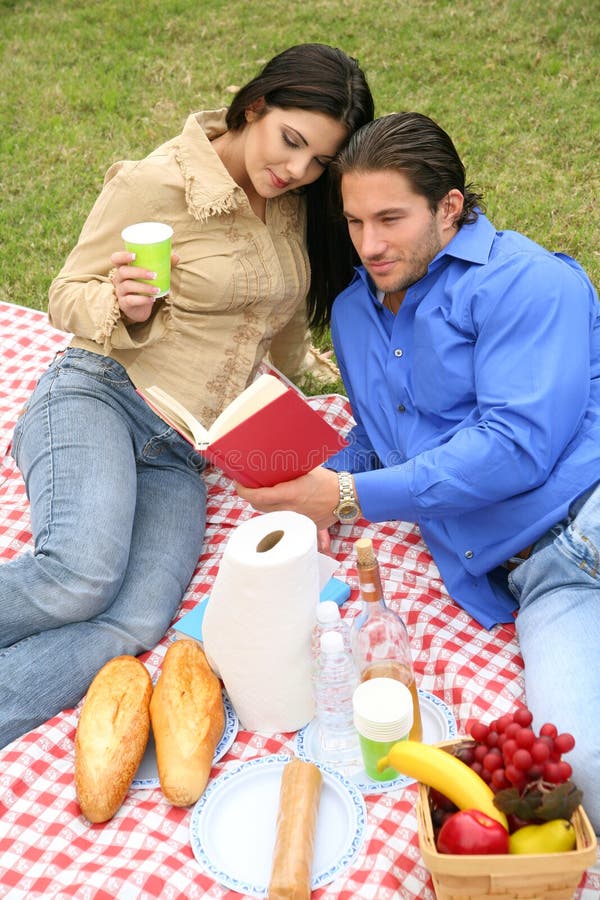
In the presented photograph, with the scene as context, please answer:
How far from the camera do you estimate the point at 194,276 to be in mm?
3824

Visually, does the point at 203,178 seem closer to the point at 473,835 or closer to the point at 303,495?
the point at 303,495

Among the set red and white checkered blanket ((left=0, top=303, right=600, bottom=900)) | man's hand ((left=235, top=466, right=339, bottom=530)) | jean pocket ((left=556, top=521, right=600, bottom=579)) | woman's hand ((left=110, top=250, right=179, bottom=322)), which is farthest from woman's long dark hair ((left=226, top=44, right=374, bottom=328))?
jean pocket ((left=556, top=521, right=600, bottom=579))

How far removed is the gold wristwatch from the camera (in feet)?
11.0

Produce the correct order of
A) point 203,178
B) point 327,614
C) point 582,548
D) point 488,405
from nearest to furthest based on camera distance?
point 327,614, point 582,548, point 488,405, point 203,178

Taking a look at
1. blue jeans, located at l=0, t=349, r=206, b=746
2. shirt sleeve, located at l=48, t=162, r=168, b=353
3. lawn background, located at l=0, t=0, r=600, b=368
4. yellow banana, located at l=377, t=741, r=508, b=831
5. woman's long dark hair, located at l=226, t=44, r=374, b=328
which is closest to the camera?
yellow banana, located at l=377, t=741, r=508, b=831

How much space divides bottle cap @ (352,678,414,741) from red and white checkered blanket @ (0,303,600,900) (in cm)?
25

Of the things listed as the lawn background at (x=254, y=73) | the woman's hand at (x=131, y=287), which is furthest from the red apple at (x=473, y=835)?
the lawn background at (x=254, y=73)

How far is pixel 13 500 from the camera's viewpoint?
4219mm

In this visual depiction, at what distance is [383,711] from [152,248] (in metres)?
1.65

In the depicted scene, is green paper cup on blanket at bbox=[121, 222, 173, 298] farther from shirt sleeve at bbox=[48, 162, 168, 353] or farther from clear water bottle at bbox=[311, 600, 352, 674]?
clear water bottle at bbox=[311, 600, 352, 674]

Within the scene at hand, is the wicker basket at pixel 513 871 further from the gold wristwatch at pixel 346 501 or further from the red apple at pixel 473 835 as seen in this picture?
the gold wristwatch at pixel 346 501

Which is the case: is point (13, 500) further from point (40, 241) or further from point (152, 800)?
point (40, 241)

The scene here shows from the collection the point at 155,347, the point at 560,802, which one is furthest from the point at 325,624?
the point at 155,347

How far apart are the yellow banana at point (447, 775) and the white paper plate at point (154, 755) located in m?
0.74
